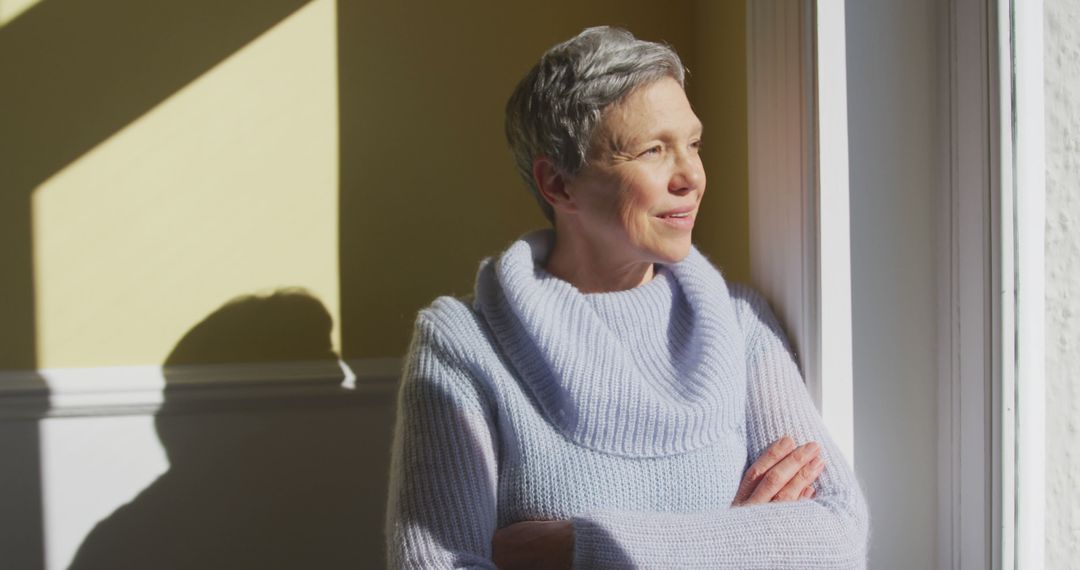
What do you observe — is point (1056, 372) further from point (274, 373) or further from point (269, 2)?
point (269, 2)

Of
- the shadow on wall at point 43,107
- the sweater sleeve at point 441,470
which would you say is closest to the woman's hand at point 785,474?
the sweater sleeve at point 441,470

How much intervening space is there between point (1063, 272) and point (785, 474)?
0.44 metres

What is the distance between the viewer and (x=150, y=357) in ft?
5.03

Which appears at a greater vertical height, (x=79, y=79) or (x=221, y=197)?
(x=79, y=79)

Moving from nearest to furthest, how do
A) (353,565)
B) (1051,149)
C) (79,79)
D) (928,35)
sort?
(1051,149) < (928,35) < (79,79) < (353,565)

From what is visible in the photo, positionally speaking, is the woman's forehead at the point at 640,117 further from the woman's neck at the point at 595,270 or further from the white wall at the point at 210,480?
the white wall at the point at 210,480

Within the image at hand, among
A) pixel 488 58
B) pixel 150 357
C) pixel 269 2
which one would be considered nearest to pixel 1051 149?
pixel 488 58

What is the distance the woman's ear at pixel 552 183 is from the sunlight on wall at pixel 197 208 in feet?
1.61

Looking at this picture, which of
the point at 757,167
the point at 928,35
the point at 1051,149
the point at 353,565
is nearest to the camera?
the point at 1051,149

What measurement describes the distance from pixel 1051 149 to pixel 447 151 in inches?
39.5

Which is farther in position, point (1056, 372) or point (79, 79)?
point (79, 79)

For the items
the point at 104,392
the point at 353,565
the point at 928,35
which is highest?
the point at 928,35

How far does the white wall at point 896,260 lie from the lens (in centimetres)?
121

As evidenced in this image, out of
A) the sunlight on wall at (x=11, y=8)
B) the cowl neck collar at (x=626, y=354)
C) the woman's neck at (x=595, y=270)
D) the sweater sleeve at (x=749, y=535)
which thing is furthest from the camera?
the sunlight on wall at (x=11, y=8)
